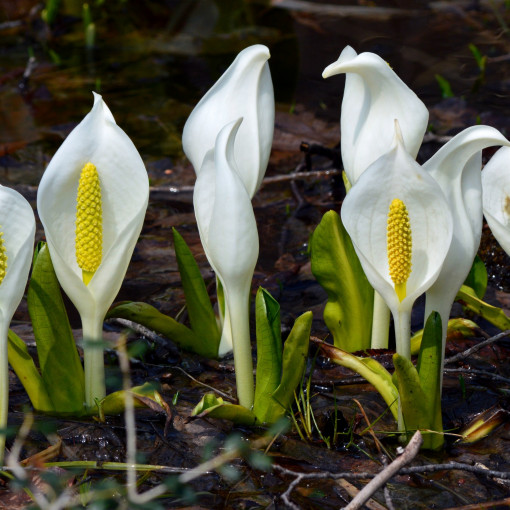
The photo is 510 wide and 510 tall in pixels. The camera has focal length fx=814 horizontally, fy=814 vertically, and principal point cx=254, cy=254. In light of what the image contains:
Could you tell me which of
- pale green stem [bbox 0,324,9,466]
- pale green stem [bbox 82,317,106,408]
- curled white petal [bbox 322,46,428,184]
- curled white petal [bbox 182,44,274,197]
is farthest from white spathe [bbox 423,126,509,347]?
pale green stem [bbox 0,324,9,466]

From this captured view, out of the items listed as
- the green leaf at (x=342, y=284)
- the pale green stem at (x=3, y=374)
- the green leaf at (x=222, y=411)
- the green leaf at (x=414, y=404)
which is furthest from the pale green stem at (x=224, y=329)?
the pale green stem at (x=3, y=374)

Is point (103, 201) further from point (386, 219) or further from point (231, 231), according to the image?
point (386, 219)

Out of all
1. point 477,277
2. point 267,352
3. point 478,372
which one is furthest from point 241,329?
point 477,277

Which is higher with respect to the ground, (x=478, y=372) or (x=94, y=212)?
(x=94, y=212)

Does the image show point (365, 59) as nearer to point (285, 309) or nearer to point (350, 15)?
point (285, 309)

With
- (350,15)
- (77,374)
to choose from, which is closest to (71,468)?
(77,374)

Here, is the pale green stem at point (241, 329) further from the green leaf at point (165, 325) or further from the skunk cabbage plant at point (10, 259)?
the skunk cabbage plant at point (10, 259)

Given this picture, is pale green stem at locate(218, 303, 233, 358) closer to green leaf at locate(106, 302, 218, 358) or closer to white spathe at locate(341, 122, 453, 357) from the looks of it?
green leaf at locate(106, 302, 218, 358)
